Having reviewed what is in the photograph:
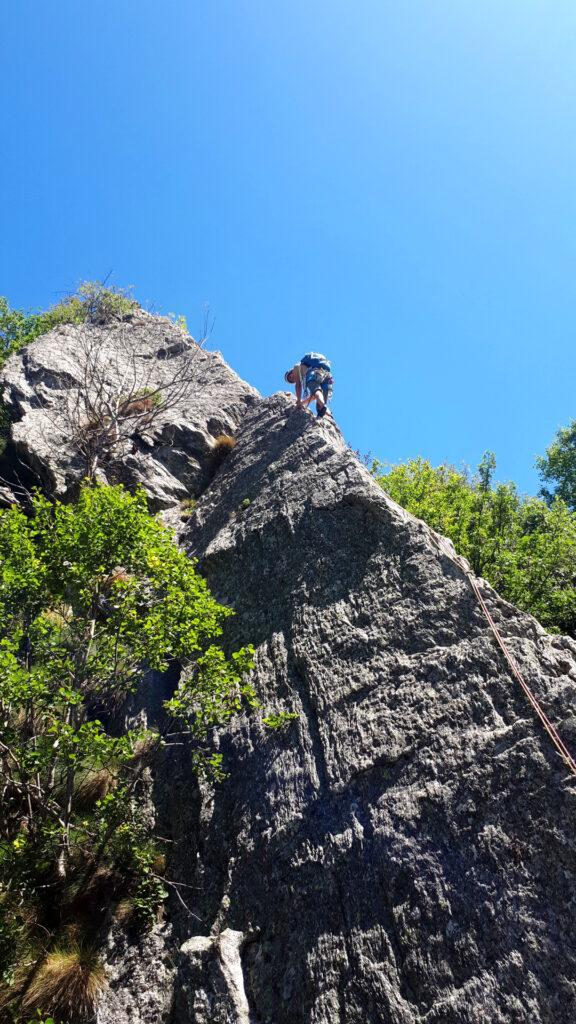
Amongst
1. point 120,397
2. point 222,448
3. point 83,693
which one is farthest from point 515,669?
point 120,397

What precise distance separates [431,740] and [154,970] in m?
4.10

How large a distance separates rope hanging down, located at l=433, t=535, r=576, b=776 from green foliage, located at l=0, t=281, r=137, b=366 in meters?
19.7

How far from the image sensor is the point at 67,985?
20.8 ft

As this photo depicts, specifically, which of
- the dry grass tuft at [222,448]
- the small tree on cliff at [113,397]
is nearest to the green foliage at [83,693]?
the small tree on cliff at [113,397]

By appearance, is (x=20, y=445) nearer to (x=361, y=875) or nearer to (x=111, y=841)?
(x=111, y=841)

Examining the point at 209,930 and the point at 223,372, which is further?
the point at 223,372

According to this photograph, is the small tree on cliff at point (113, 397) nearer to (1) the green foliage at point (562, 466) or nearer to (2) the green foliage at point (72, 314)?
(2) the green foliage at point (72, 314)

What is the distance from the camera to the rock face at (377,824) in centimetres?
515

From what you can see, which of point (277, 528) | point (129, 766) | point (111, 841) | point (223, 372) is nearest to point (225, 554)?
point (277, 528)

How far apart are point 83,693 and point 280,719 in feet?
8.78

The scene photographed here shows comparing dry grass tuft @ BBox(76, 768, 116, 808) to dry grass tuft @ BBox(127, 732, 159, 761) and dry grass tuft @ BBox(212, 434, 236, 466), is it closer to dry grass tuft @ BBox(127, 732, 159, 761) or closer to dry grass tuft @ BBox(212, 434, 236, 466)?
dry grass tuft @ BBox(127, 732, 159, 761)

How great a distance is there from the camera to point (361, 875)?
19.7ft

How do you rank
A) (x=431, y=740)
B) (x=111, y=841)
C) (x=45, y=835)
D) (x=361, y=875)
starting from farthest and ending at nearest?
(x=111, y=841)
(x=45, y=835)
(x=431, y=740)
(x=361, y=875)

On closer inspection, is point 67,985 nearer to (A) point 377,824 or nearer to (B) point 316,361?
(A) point 377,824
